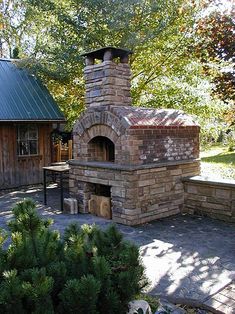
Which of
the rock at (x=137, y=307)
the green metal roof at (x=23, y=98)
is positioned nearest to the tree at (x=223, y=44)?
the rock at (x=137, y=307)

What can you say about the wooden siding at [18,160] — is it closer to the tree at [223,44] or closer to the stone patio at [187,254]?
the stone patio at [187,254]

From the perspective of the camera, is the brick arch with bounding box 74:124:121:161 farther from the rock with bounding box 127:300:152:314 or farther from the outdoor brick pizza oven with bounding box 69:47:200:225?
the rock with bounding box 127:300:152:314

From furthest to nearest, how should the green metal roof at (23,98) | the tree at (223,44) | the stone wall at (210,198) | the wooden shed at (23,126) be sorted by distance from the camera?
1. the wooden shed at (23,126)
2. the green metal roof at (23,98)
3. the stone wall at (210,198)
4. the tree at (223,44)

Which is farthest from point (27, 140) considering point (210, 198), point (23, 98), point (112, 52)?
point (210, 198)

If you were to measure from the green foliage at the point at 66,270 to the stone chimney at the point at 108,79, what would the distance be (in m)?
4.56

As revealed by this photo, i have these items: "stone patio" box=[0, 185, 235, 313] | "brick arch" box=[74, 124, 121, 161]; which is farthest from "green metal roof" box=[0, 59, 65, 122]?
"stone patio" box=[0, 185, 235, 313]

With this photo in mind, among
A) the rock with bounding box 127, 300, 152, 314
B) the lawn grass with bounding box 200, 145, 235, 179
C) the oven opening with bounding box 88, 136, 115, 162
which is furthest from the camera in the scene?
the lawn grass with bounding box 200, 145, 235, 179

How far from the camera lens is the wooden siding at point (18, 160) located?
35.3ft

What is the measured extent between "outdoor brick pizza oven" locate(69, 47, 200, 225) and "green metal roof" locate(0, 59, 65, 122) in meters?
3.61

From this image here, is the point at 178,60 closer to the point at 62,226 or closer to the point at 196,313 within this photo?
the point at 62,226

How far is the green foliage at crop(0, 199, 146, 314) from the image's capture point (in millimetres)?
2027

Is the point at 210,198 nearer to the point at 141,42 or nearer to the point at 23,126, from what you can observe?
the point at 141,42

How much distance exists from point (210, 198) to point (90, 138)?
3.01 m

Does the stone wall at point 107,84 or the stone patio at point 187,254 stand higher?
the stone wall at point 107,84
